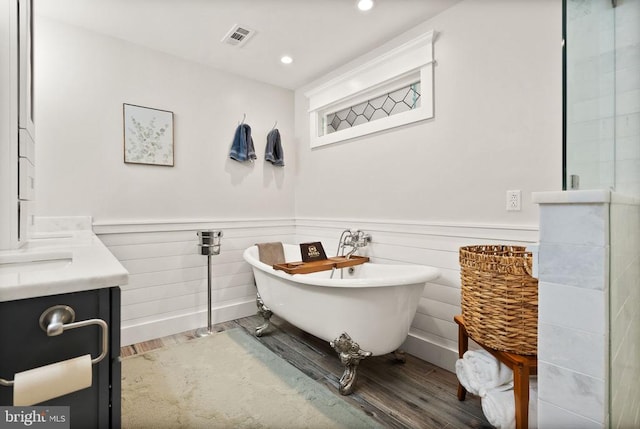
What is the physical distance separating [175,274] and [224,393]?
126 cm

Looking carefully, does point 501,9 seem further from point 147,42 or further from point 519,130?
point 147,42

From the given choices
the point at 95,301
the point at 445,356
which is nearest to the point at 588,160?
the point at 95,301

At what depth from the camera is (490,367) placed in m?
1.43

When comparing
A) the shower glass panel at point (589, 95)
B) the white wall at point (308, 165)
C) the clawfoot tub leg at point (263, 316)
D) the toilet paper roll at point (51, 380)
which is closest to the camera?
the toilet paper roll at point (51, 380)

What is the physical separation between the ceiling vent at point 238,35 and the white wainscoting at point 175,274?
5.09 ft

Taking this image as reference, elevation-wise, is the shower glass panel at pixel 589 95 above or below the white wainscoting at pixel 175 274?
above

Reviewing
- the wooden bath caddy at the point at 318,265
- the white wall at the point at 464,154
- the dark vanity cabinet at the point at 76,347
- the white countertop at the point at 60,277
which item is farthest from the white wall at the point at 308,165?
the dark vanity cabinet at the point at 76,347

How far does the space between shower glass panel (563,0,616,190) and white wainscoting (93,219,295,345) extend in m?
2.71

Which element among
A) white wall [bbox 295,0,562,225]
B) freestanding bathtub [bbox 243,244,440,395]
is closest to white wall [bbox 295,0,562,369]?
white wall [bbox 295,0,562,225]

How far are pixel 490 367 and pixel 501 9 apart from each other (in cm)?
200

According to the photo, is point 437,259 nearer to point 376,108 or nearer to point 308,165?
point 376,108

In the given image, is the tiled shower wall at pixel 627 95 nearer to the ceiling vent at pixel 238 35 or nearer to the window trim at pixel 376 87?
the window trim at pixel 376 87

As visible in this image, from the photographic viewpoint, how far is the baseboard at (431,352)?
207cm

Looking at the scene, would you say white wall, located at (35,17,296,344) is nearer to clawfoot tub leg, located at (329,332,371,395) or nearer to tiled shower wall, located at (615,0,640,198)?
clawfoot tub leg, located at (329,332,371,395)
